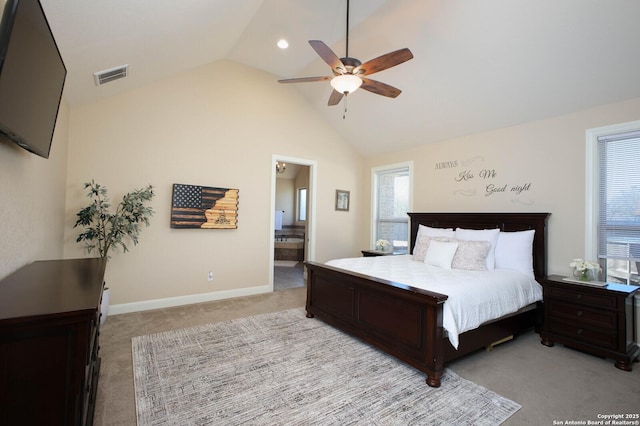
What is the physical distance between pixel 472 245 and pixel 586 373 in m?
1.47

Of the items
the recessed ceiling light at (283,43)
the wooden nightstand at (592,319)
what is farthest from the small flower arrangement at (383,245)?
the recessed ceiling light at (283,43)

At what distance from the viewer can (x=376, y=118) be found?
500cm

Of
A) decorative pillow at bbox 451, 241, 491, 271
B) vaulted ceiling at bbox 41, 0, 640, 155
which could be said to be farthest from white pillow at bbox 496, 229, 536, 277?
vaulted ceiling at bbox 41, 0, 640, 155

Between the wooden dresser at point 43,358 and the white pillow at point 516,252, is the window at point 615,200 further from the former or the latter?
the wooden dresser at point 43,358

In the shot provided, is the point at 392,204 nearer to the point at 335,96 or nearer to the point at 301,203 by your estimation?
the point at 335,96

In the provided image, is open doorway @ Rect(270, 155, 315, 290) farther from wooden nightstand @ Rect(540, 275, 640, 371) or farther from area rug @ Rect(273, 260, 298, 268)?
wooden nightstand @ Rect(540, 275, 640, 371)

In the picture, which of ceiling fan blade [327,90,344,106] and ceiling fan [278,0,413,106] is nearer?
ceiling fan [278,0,413,106]

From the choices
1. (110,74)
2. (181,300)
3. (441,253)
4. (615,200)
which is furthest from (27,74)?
(615,200)

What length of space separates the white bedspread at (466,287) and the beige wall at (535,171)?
77cm

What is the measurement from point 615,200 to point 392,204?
310 centimetres

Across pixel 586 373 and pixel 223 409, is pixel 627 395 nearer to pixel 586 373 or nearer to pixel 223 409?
pixel 586 373

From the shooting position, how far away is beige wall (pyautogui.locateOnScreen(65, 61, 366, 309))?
3.70m

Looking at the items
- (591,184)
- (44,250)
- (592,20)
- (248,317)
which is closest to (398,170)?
(591,184)

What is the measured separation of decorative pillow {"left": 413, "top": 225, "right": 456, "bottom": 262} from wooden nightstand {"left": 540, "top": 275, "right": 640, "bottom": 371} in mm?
1265
